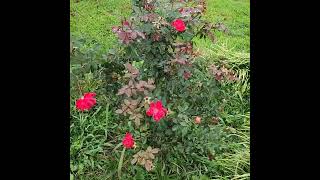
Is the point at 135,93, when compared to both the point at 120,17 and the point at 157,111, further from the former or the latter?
the point at 120,17

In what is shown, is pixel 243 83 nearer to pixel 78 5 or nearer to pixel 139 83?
pixel 139 83

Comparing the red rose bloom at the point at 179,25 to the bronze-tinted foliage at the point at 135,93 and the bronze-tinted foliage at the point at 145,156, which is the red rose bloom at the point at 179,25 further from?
the bronze-tinted foliage at the point at 145,156

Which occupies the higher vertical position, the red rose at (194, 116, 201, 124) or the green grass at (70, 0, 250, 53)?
the green grass at (70, 0, 250, 53)

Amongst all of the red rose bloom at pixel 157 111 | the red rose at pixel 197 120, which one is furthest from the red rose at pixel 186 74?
the red rose bloom at pixel 157 111

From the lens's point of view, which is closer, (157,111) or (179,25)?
(157,111)

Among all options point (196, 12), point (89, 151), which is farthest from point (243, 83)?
point (89, 151)

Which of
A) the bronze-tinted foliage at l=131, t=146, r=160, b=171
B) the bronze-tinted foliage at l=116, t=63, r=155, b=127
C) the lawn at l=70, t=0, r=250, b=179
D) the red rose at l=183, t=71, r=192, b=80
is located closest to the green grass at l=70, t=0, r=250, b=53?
the lawn at l=70, t=0, r=250, b=179

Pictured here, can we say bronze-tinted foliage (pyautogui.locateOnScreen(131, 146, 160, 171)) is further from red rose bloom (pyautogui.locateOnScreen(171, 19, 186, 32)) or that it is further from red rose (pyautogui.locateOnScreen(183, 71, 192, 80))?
red rose bloom (pyautogui.locateOnScreen(171, 19, 186, 32))

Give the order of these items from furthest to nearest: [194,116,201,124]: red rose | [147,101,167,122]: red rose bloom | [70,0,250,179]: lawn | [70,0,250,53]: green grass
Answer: [70,0,250,53]: green grass
[70,0,250,179]: lawn
[194,116,201,124]: red rose
[147,101,167,122]: red rose bloom

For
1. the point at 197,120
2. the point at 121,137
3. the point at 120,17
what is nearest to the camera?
the point at 197,120

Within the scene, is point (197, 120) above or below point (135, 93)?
below

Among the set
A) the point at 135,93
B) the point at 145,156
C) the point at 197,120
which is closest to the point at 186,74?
the point at 197,120

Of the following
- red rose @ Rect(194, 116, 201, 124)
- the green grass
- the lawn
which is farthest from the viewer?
the green grass
